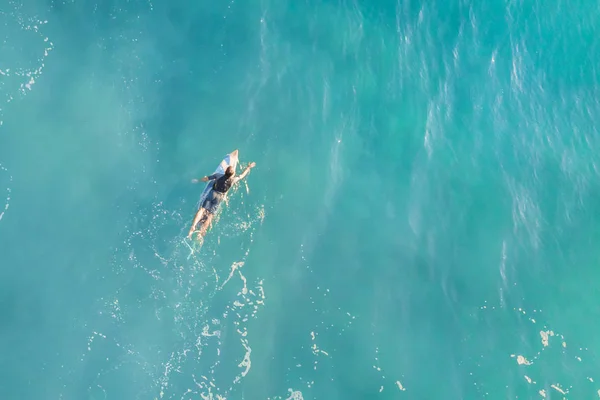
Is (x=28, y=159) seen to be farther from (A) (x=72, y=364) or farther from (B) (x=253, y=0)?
(B) (x=253, y=0)

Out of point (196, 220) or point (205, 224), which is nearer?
point (196, 220)

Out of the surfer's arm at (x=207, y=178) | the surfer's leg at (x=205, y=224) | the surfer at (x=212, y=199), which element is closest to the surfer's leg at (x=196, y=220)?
the surfer at (x=212, y=199)

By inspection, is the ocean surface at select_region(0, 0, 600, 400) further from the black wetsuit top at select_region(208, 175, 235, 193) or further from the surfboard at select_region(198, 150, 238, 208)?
the black wetsuit top at select_region(208, 175, 235, 193)

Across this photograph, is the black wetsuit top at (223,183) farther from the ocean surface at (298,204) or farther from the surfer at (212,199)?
the ocean surface at (298,204)

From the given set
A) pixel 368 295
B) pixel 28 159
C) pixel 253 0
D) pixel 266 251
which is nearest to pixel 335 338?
pixel 368 295

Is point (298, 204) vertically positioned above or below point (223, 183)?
above

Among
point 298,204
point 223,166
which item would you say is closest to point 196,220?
point 223,166

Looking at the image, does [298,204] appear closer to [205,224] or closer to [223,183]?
[223,183]

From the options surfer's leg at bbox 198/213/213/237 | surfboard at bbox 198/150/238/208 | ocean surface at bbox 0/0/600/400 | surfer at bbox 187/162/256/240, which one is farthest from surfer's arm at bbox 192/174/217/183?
surfer's leg at bbox 198/213/213/237
